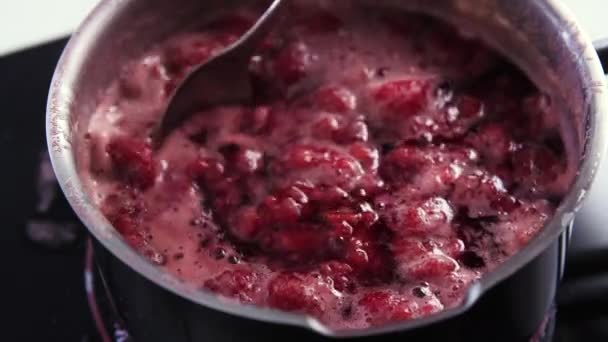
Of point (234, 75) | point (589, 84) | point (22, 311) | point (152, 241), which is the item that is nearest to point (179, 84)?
point (234, 75)

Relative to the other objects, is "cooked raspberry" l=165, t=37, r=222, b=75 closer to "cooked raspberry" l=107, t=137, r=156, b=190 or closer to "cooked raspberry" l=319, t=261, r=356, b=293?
"cooked raspberry" l=107, t=137, r=156, b=190

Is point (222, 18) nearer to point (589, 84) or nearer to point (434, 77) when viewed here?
point (434, 77)

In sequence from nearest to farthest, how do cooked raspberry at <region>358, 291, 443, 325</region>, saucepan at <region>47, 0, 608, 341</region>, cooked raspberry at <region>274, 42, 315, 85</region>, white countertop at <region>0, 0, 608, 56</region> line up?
1. saucepan at <region>47, 0, 608, 341</region>
2. cooked raspberry at <region>358, 291, 443, 325</region>
3. cooked raspberry at <region>274, 42, 315, 85</region>
4. white countertop at <region>0, 0, 608, 56</region>

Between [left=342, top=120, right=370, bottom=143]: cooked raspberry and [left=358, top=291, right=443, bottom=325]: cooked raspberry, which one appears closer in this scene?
[left=358, top=291, right=443, bottom=325]: cooked raspberry

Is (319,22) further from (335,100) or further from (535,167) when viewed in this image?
(535,167)

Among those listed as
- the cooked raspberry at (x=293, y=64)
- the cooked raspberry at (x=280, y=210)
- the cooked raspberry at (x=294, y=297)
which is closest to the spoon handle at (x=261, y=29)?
the cooked raspberry at (x=293, y=64)

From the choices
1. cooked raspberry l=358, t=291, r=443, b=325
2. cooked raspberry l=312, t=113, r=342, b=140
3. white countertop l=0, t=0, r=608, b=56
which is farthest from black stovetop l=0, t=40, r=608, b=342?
cooked raspberry l=312, t=113, r=342, b=140

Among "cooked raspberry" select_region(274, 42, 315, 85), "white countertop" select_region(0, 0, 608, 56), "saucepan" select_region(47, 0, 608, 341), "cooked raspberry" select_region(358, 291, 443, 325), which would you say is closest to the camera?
"saucepan" select_region(47, 0, 608, 341)
